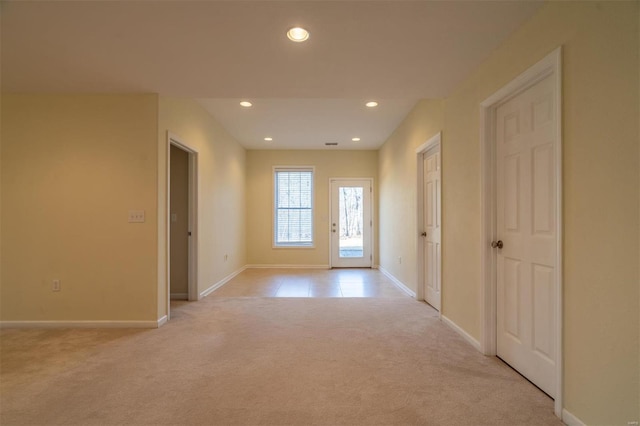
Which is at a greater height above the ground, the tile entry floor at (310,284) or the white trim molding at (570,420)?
the white trim molding at (570,420)

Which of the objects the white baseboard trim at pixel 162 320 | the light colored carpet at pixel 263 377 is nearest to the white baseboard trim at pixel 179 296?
the white baseboard trim at pixel 162 320

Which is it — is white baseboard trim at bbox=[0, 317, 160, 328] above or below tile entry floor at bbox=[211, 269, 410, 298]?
above

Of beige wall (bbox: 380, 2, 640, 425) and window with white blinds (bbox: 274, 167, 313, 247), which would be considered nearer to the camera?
beige wall (bbox: 380, 2, 640, 425)

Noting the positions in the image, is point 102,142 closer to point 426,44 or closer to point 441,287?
point 426,44

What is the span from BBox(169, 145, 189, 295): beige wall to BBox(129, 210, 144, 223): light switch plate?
4.08 ft

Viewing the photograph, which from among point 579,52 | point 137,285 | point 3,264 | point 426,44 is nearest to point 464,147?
point 426,44

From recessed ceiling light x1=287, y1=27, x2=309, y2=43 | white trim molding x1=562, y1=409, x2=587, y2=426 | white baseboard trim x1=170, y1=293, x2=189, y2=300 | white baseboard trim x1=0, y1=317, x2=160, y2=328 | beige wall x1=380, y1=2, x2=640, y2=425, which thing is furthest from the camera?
white baseboard trim x1=170, y1=293, x2=189, y2=300

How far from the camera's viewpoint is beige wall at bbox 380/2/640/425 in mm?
1396

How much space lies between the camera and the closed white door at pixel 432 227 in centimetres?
388

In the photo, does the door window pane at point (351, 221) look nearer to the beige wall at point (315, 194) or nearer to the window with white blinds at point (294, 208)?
the beige wall at point (315, 194)

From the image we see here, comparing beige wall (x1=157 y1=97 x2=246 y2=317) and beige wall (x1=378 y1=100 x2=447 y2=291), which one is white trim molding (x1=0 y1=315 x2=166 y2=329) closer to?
beige wall (x1=157 y1=97 x2=246 y2=317)

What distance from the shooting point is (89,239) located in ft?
11.0

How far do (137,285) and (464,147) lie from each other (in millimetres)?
3625

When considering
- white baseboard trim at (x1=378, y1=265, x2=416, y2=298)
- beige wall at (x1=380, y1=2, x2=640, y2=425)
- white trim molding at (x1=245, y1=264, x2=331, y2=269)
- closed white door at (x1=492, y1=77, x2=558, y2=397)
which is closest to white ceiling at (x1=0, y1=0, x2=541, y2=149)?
beige wall at (x1=380, y1=2, x2=640, y2=425)
